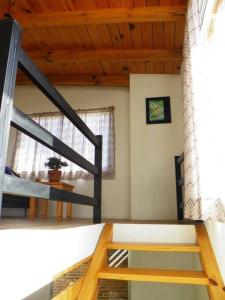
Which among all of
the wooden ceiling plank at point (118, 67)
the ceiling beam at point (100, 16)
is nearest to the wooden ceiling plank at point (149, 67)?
the wooden ceiling plank at point (118, 67)

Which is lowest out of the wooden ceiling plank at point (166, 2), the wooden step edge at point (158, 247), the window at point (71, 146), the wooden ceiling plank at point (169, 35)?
the wooden step edge at point (158, 247)

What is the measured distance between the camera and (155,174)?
4062mm

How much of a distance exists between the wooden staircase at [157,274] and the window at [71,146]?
8.26 feet

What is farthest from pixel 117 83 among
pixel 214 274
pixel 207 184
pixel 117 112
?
pixel 214 274

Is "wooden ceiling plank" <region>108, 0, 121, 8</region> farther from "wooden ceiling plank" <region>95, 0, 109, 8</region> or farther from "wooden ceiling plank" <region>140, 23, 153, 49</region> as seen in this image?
"wooden ceiling plank" <region>140, 23, 153, 49</region>

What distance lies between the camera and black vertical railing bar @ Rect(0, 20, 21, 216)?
32.3 inches

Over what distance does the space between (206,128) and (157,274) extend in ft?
3.30

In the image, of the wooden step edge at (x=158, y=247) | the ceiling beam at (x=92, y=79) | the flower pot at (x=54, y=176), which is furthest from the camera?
the ceiling beam at (x=92, y=79)

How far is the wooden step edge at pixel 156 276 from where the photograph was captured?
1510 mm

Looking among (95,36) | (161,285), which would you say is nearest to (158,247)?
(161,285)

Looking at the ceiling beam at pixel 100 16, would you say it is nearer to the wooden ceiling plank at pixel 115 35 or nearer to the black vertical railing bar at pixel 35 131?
the wooden ceiling plank at pixel 115 35

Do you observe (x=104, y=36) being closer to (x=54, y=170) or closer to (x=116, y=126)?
(x=116, y=126)

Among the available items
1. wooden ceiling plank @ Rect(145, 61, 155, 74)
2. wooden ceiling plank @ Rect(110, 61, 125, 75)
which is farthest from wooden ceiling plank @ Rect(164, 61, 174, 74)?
wooden ceiling plank @ Rect(110, 61, 125, 75)

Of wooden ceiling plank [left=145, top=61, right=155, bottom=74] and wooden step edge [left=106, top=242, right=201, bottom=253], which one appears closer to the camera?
wooden step edge [left=106, top=242, right=201, bottom=253]
